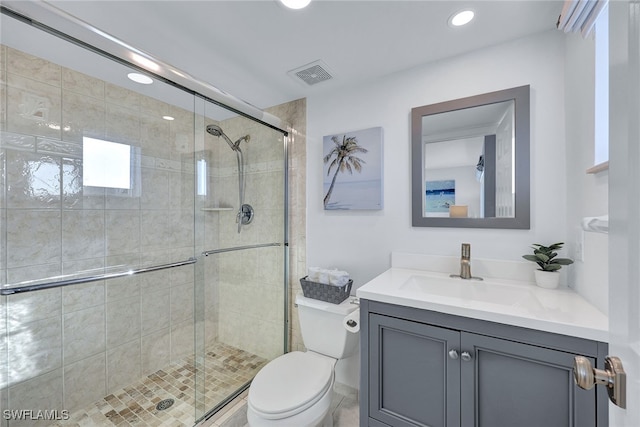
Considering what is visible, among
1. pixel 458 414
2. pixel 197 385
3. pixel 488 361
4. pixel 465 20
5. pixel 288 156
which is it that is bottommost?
pixel 197 385

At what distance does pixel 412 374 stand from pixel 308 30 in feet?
5.58

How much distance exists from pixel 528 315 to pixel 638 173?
2.44ft

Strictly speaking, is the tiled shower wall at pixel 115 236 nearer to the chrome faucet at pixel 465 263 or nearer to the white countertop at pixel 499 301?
the white countertop at pixel 499 301

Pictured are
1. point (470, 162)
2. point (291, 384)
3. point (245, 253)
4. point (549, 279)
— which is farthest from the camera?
point (245, 253)

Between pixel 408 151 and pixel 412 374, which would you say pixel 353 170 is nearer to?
pixel 408 151

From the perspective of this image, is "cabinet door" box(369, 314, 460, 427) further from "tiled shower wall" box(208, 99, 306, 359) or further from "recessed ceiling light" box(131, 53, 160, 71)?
"recessed ceiling light" box(131, 53, 160, 71)

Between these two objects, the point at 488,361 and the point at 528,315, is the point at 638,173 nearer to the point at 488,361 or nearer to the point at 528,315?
the point at 528,315

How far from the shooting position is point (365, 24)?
1265 millimetres

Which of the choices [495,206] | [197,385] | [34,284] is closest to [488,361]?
[495,206]

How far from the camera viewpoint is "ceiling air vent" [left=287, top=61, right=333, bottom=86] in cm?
161

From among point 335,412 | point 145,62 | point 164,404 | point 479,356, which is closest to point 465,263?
point 479,356

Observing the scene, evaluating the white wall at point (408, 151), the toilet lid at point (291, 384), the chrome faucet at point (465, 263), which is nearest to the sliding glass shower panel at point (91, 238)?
the toilet lid at point (291, 384)

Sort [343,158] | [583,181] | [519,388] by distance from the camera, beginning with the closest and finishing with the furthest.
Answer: [519,388] → [583,181] → [343,158]

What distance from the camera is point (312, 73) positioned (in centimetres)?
169
